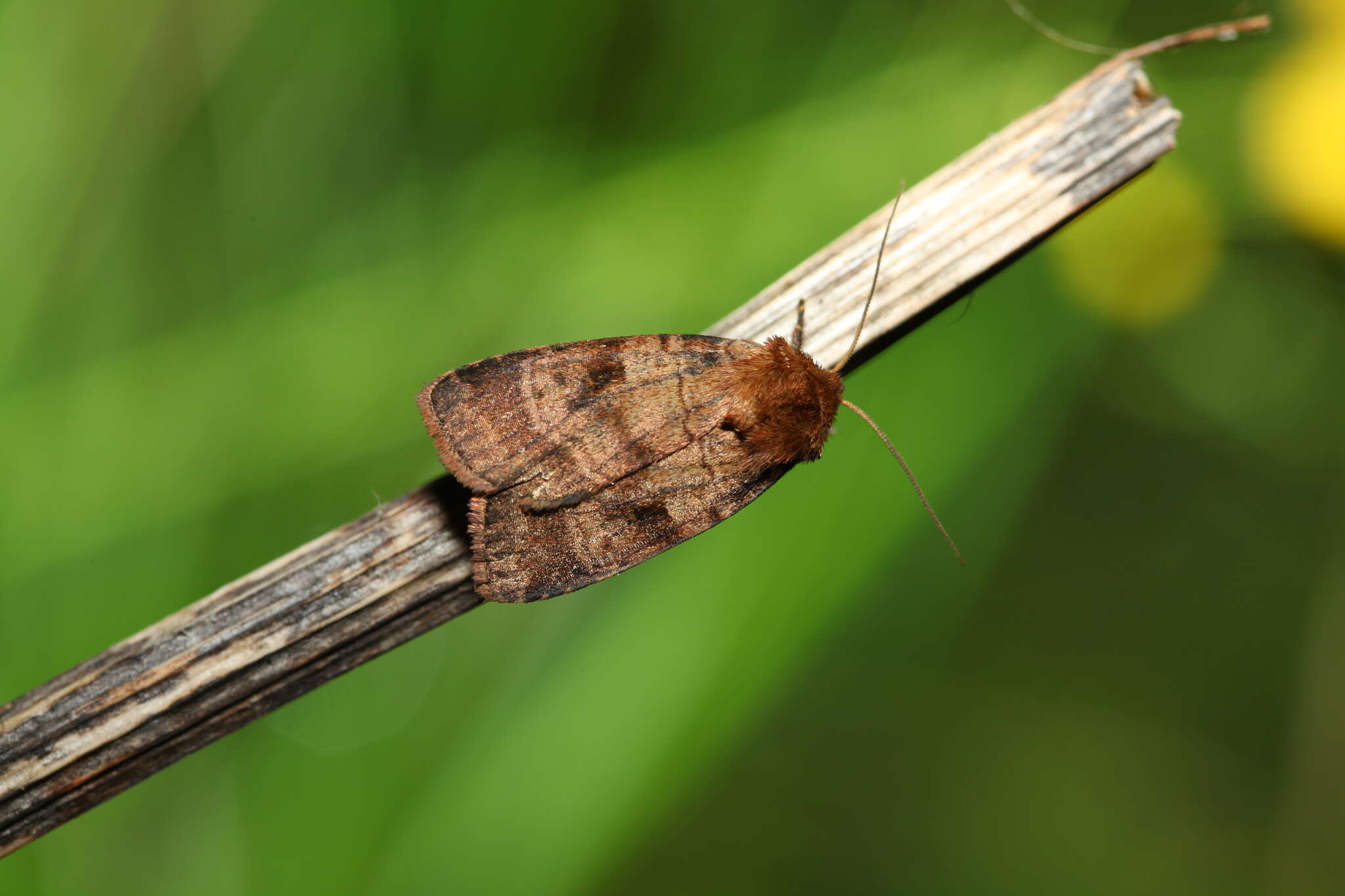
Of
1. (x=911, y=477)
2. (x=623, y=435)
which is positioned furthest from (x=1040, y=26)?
(x=623, y=435)

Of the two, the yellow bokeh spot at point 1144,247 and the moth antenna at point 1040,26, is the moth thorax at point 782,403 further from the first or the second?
the moth antenna at point 1040,26

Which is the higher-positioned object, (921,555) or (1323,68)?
(1323,68)

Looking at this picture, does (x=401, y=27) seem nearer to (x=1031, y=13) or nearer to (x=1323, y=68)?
(x=1031, y=13)

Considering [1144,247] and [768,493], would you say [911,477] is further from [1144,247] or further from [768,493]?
[1144,247]

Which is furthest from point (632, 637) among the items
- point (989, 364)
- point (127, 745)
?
point (989, 364)

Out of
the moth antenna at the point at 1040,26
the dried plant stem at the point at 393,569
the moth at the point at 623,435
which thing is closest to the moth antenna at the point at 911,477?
the moth at the point at 623,435

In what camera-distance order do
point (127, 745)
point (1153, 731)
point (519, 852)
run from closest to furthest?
1. point (127, 745)
2. point (519, 852)
3. point (1153, 731)
